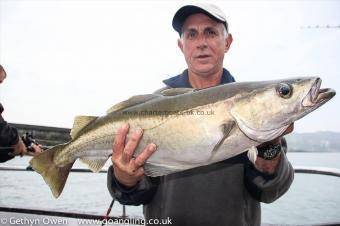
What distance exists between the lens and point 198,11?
376 centimetres

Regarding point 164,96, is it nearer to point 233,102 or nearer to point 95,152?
point 233,102

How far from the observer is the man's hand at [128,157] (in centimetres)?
280

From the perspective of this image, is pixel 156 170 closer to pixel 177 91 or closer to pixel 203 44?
pixel 177 91

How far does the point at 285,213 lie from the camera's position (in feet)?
49.5

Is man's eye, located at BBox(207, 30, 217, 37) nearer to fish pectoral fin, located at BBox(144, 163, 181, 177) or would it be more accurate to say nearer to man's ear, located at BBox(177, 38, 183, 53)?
man's ear, located at BBox(177, 38, 183, 53)

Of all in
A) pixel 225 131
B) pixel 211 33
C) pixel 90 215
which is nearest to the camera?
pixel 225 131

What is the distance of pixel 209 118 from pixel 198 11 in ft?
5.64

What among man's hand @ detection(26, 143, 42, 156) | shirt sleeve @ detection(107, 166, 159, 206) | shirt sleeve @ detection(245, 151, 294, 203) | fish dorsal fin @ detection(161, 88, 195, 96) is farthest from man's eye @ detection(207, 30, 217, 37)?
man's hand @ detection(26, 143, 42, 156)

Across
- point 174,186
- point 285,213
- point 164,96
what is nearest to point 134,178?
point 174,186

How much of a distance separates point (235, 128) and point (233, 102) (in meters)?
0.22

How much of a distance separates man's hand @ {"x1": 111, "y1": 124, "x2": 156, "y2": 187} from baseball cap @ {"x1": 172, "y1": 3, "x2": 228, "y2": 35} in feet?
5.54

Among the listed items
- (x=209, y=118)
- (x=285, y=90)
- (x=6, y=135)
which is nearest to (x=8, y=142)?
(x=6, y=135)

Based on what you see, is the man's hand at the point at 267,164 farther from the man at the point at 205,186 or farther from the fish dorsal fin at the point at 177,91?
the fish dorsal fin at the point at 177,91

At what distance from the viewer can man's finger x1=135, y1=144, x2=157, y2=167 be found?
276cm
